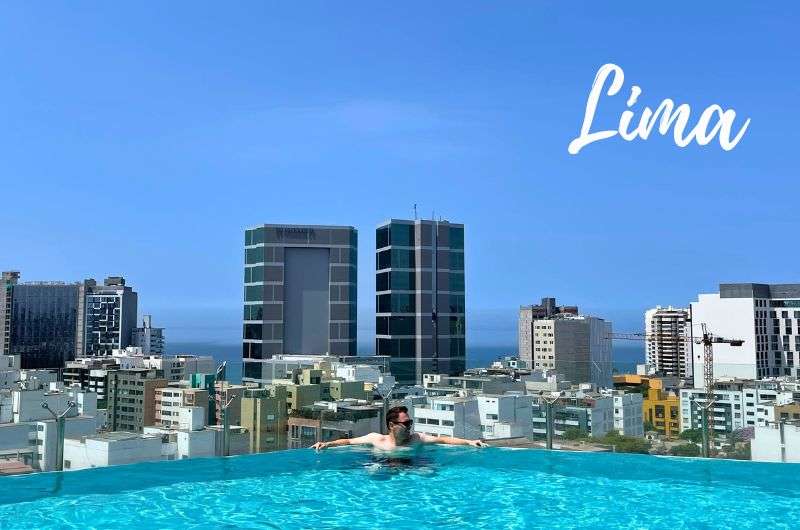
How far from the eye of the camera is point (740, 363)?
70.1m

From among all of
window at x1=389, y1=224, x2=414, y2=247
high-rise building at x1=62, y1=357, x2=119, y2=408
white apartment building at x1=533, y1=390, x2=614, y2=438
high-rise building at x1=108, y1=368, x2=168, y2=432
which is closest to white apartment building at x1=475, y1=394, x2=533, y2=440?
white apartment building at x1=533, y1=390, x2=614, y2=438

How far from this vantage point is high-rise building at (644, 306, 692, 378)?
369ft

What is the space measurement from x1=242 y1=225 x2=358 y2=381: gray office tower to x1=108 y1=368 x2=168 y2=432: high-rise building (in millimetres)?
12079

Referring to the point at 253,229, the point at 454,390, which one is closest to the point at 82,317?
the point at 253,229

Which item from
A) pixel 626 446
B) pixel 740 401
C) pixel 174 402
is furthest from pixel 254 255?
pixel 626 446

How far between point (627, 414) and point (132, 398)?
34.2 m

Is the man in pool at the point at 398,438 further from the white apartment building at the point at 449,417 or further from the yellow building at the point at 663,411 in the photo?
the yellow building at the point at 663,411

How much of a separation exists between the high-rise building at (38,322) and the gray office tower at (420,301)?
157ft

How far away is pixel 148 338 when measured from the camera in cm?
10519

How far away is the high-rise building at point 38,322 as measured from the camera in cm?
8706

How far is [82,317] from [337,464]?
97.0 meters

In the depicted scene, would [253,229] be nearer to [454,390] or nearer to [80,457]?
[454,390]

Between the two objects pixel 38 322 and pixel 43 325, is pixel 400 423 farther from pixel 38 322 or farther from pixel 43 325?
pixel 38 322

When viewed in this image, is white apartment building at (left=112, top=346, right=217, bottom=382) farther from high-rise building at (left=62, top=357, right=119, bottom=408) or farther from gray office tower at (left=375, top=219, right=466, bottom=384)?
gray office tower at (left=375, top=219, right=466, bottom=384)
